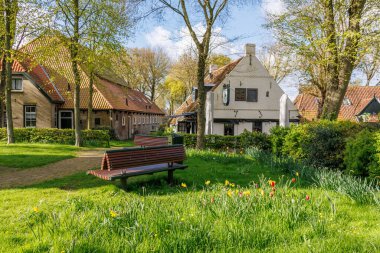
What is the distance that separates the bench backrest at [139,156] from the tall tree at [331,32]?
8127 mm

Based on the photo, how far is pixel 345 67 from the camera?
12.4 meters

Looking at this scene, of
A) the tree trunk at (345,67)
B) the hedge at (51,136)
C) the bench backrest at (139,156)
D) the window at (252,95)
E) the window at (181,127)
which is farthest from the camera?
the window at (181,127)

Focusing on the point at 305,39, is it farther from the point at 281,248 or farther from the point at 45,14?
the point at 45,14

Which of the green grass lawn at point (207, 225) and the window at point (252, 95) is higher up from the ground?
the window at point (252, 95)

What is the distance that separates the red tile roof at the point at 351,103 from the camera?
101ft

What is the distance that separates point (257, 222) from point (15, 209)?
14.1 ft

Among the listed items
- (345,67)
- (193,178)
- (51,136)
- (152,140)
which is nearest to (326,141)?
(345,67)

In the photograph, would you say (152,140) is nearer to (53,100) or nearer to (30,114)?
(53,100)

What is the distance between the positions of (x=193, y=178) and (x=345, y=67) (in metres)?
8.99

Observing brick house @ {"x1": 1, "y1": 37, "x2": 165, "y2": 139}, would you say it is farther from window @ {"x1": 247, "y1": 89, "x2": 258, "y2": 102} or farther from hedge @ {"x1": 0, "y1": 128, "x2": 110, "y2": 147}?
window @ {"x1": 247, "y1": 89, "x2": 258, "y2": 102}

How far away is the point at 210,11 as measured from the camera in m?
14.9

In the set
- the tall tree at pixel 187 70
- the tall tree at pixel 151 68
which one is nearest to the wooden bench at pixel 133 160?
the tall tree at pixel 187 70

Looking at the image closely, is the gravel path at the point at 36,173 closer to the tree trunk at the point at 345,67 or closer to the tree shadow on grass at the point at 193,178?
the tree shadow on grass at the point at 193,178

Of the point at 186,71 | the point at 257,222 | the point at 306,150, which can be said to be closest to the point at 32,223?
the point at 257,222
